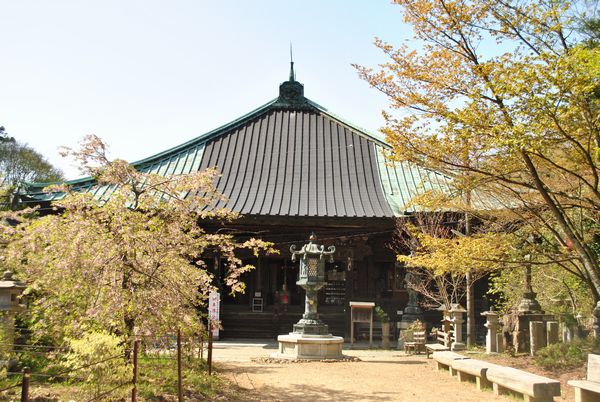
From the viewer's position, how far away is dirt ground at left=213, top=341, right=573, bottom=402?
941 cm

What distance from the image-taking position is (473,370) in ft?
33.2

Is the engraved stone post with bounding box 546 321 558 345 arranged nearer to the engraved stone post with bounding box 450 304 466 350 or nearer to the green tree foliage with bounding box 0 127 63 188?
the engraved stone post with bounding box 450 304 466 350

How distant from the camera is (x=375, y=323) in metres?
20.4

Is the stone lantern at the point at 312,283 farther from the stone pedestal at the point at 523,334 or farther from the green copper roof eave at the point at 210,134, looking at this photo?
the green copper roof eave at the point at 210,134

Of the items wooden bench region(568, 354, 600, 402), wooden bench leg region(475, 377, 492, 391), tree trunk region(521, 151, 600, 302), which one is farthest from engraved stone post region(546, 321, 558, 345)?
wooden bench region(568, 354, 600, 402)

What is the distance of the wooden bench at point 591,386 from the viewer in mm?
7511

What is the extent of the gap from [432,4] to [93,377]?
7591 mm

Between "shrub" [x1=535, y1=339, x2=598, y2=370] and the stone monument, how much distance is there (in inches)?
188

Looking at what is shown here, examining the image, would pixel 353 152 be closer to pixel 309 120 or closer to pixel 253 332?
pixel 309 120

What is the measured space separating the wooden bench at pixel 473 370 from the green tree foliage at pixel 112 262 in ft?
16.7

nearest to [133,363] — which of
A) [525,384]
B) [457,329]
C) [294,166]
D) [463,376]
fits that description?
[525,384]

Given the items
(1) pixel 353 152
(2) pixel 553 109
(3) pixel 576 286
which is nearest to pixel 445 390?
(2) pixel 553 109

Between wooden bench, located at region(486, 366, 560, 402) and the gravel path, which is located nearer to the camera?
wooden bench, located at region(486, 366, 560, 402)

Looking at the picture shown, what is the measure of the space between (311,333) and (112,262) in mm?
7343
